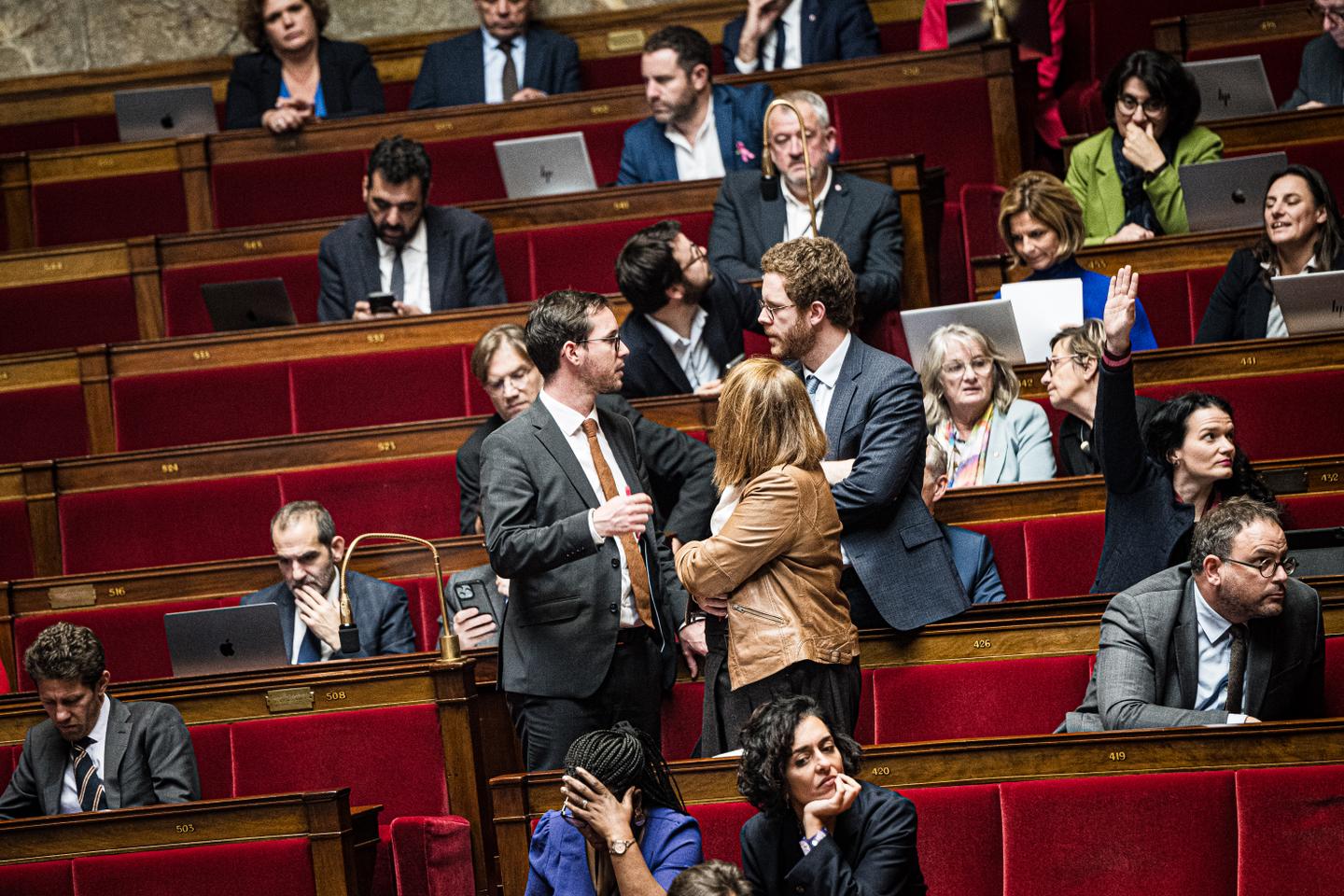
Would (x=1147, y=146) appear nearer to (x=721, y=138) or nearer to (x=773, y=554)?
(x=721, y=138)

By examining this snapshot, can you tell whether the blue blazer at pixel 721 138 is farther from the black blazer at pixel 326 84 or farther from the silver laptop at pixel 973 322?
the silver laptop at pixel 973 322

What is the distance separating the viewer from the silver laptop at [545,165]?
161 inches

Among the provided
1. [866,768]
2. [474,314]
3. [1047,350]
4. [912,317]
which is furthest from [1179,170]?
[866,768]

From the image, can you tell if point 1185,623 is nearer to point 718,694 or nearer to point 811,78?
point 718,694

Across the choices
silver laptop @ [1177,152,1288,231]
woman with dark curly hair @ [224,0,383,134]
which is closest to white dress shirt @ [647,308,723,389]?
silver laptop @ [1177,152,1288,231]

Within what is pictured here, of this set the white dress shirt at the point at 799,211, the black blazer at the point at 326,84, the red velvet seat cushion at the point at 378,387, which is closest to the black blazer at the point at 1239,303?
the white dress shirt at the point at 799,211

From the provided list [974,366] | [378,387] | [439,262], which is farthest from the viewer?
[439,262]

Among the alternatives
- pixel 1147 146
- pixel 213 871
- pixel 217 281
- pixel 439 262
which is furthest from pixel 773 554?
pixel 217 281

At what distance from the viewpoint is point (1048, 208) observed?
3.40 meters

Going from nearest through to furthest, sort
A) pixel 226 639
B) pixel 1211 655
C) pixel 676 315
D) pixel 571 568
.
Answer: pixel 1211 655
pixel 571 568
pixel 226 639
pixel 676 315

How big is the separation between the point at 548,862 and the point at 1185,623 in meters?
0.88

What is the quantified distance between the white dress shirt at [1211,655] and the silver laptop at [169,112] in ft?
10.2

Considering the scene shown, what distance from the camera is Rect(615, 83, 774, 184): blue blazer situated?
4.13 metres

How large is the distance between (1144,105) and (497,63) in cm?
179
